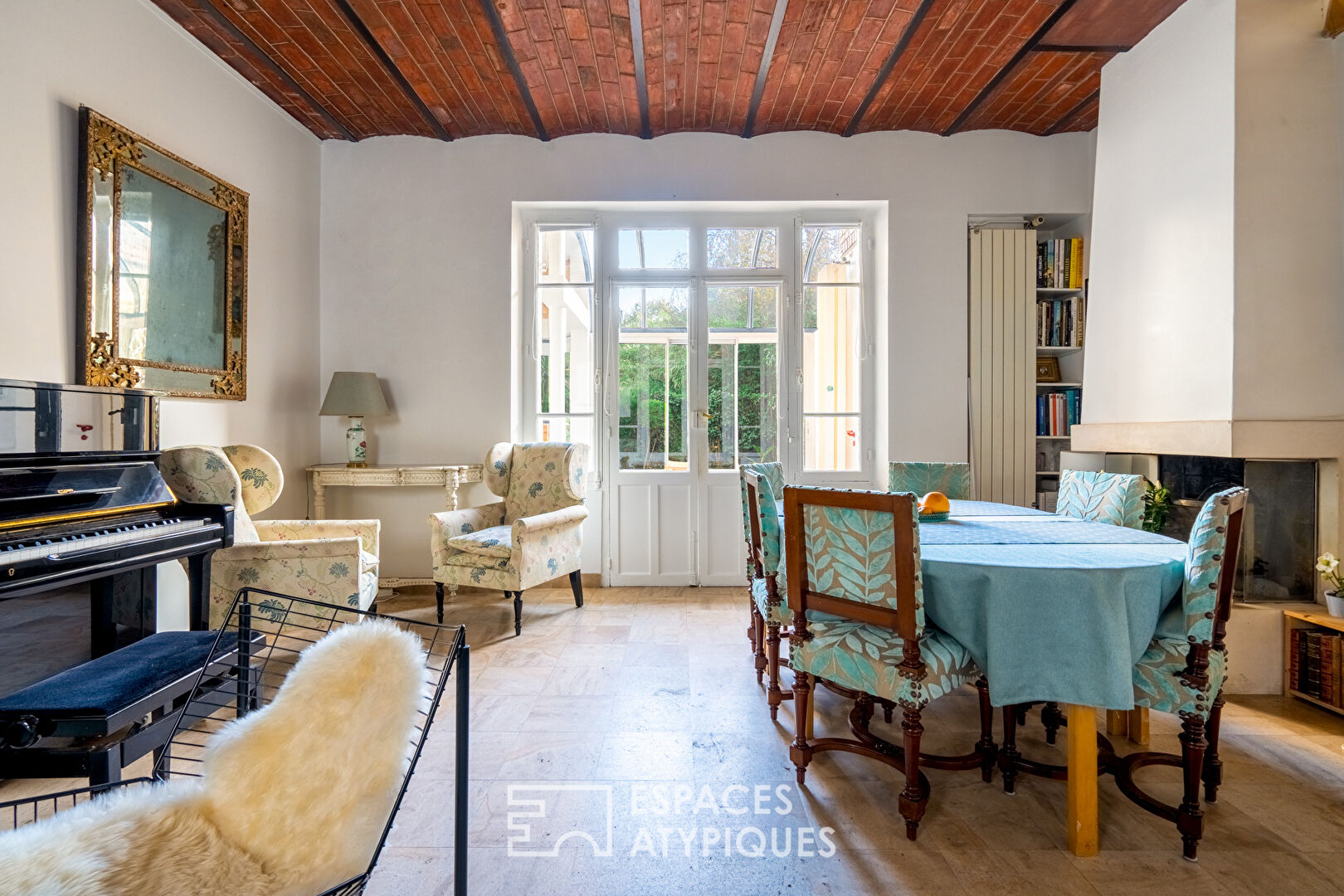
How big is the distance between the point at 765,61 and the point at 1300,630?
3.50 m

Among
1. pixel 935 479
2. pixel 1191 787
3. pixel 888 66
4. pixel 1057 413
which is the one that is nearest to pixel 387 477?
pixel 935 479

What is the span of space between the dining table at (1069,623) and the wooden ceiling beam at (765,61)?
8.45 feet

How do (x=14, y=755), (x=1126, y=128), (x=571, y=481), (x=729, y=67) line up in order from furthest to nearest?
(x=571, y=481) < (x=729, y=67) < (x=1126, y=128) < (x=14, y=755)

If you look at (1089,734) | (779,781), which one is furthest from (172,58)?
(1089,734)

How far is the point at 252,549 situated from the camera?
8.27 ft

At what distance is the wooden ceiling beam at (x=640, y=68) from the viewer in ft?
9.40

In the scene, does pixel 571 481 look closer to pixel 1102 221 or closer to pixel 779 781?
pixel 779 781

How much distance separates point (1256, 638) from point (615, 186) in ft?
13.3

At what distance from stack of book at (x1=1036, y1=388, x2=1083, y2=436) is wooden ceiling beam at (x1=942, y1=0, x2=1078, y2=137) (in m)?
1.85

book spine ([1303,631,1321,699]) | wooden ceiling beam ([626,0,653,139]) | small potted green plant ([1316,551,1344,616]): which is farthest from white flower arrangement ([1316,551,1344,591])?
wooden ceiling beam ([626,0,653,139])

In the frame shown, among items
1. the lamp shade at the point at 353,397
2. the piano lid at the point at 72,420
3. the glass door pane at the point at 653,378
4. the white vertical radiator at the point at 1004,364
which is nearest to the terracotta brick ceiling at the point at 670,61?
the white vertical radiator at the point at 1004,364

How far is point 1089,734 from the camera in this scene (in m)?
1.56

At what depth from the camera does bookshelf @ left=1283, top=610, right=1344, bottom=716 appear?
2344mm

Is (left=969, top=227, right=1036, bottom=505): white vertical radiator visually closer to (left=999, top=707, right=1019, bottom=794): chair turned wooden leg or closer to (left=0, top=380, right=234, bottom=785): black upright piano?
(left=999, top=707, right=1019, bottom=794): chair turned wooden leg
